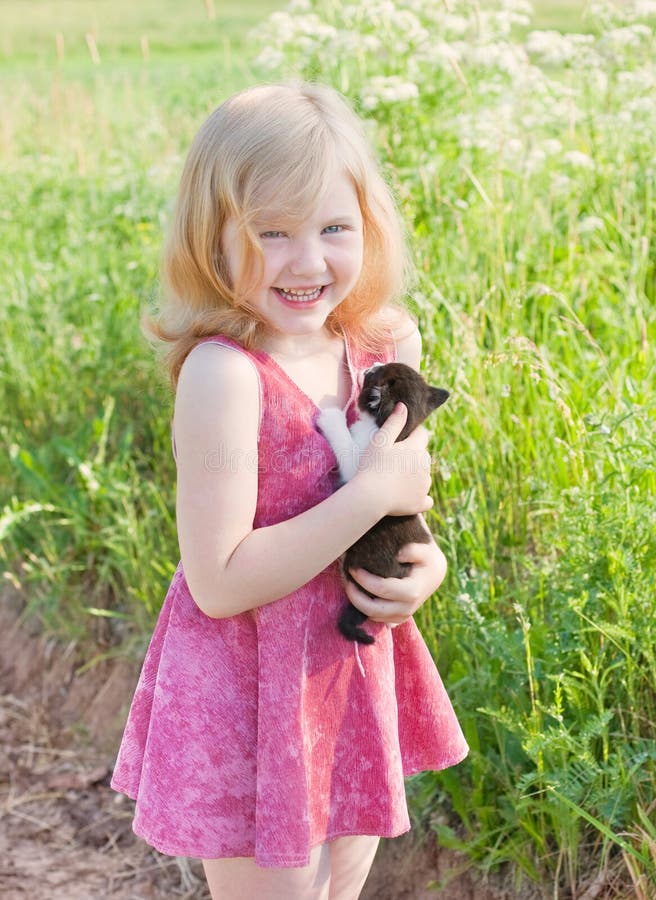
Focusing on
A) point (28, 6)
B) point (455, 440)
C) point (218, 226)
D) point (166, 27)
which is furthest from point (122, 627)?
point (28, 6)

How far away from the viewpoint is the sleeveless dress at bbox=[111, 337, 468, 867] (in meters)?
1.76

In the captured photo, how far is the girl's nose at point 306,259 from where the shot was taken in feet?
5.65

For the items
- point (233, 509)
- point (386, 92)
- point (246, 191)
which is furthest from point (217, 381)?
point (386, 92)

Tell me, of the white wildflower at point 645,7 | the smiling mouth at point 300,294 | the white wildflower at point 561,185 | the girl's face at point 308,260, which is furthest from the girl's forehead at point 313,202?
the white wildflower at point 645,7

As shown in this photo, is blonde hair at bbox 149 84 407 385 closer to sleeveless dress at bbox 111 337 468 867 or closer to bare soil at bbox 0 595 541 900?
sleeveless dress at bbox 111 337 468 867

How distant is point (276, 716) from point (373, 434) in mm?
529

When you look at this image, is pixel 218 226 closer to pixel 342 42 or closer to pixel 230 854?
pixel 230 854

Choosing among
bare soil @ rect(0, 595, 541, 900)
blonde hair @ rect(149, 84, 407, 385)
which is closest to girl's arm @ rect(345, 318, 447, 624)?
Answer: blonde hair @ rect(149, 84, 407, 385)

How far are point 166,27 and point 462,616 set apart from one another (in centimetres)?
2013

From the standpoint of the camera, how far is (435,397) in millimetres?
1983

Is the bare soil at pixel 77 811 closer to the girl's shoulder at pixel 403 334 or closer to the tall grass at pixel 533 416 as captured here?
the tall grass at pixel 533 416

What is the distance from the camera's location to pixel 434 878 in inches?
103

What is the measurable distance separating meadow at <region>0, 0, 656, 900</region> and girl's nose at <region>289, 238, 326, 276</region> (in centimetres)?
A: 81

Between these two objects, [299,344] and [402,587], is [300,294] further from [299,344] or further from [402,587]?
[402,587]
